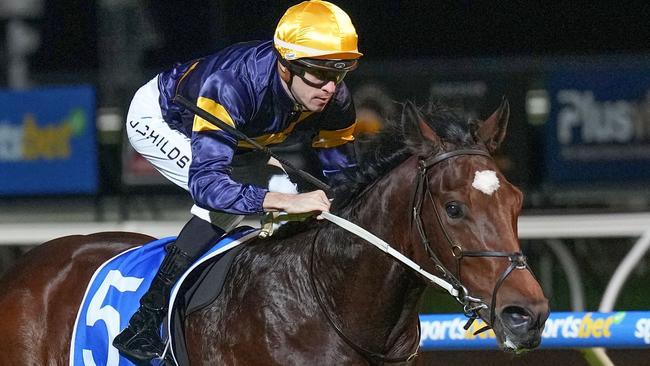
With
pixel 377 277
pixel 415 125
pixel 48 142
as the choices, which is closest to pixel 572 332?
pixel 377 277

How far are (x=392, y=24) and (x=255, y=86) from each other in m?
5.54

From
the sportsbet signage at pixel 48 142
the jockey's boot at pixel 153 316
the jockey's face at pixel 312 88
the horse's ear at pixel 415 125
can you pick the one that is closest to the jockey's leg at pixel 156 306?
the jockey's boot at pixel 153 316

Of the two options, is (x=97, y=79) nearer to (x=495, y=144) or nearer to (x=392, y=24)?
(x=392, y=24)

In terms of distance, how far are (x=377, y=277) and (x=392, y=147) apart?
339mm

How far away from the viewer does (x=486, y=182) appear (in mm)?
2887

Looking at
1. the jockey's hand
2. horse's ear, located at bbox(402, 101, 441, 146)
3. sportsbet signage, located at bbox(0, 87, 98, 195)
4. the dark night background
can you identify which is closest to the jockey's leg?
the jockey's hand

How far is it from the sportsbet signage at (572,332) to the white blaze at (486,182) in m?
2.08

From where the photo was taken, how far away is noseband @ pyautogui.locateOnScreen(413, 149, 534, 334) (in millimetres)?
2822

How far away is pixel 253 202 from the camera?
121 inches

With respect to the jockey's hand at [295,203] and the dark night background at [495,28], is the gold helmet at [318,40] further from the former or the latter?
the dark night background at [495,28]

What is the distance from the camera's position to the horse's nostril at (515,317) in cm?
276

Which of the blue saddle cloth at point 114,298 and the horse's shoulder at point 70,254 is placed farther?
the horse's shoulder at point 70,254

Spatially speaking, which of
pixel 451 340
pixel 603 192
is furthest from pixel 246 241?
pixel 603 192

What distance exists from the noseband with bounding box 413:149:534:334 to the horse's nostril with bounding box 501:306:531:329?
1.3 inches
